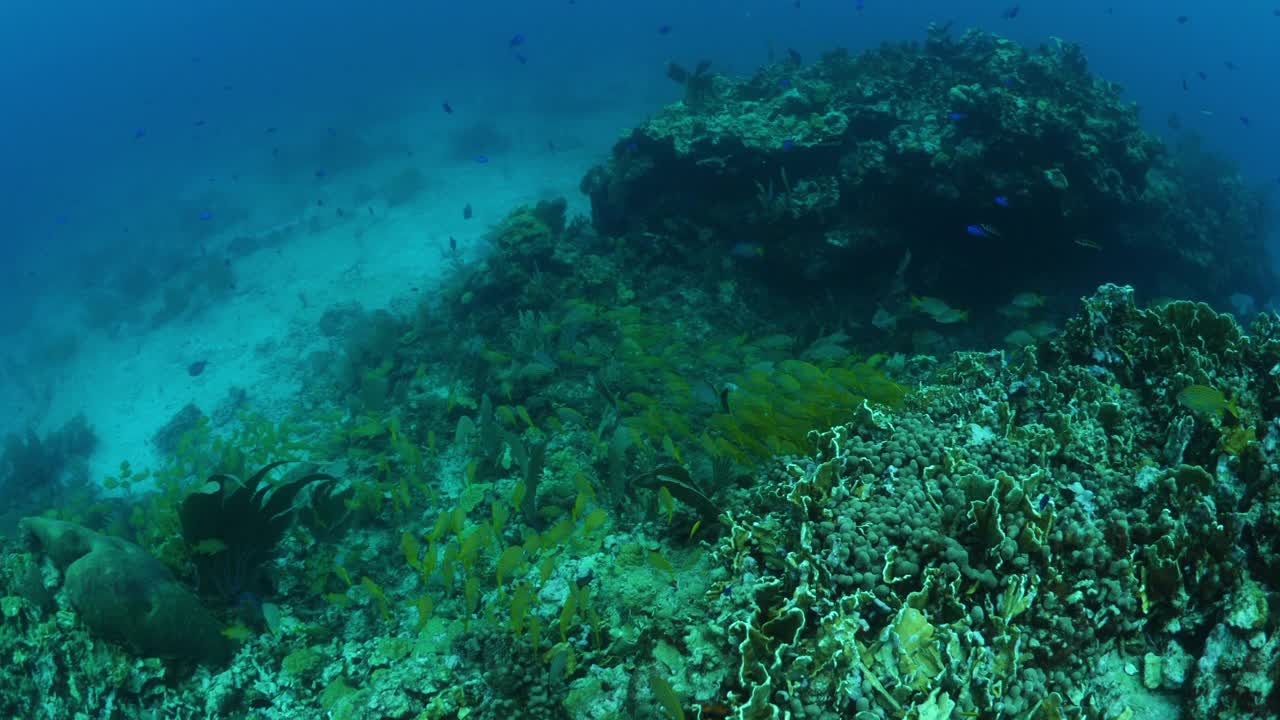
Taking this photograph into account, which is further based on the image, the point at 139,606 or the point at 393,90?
the point at 393,90

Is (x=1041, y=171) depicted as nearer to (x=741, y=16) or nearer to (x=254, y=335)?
(x=254, y=335)

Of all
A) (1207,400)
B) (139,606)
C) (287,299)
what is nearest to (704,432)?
(1207,400)

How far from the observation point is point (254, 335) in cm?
1709

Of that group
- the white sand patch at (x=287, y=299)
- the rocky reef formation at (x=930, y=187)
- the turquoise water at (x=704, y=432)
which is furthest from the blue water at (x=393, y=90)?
the rocky reef formation at (x=930, y=187)

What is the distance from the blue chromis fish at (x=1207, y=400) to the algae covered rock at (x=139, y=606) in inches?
276

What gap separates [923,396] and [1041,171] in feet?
24.8

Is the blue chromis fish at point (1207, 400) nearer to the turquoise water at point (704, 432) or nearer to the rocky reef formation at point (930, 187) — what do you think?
the turquoise water at point (704, 432)

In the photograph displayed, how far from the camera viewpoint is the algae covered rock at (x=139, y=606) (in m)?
4.14

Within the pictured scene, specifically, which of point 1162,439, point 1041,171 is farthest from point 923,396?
point 1041,171

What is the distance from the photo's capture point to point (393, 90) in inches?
1884

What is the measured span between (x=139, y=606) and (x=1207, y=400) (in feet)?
23.9

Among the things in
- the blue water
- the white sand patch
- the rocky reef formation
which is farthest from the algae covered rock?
the blue water

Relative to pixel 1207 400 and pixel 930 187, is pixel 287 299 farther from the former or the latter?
pixel 1207 400

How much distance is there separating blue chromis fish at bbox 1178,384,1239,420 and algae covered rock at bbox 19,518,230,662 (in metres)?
7.01
